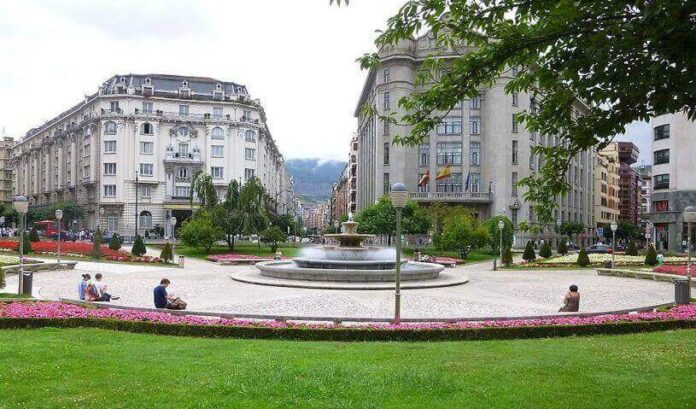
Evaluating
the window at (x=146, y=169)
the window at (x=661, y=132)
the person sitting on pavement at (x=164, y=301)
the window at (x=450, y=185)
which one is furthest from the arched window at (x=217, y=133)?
the person sitting on pavement at (x=164, y=301)

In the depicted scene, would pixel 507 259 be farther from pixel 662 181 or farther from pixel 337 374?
pixel 337 374

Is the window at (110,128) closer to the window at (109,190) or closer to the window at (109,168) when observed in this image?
the window at (109,168)

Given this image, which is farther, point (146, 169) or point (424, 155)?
point (146, 169)

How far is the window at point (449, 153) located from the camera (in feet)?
235

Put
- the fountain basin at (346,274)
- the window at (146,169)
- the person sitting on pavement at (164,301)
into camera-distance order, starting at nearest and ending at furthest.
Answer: the person sitting on pavement at (164,301)
the fountain basin at (346,274)
the window at (146,169)

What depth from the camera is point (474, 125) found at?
234 feet

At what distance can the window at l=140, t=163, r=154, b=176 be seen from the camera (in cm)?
7862

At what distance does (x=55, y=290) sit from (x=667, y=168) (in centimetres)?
5923


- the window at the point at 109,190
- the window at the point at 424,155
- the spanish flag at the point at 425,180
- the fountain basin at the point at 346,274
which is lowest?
the fountain basin at the point at 346,274

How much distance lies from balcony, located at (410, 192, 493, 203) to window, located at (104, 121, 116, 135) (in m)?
41.1

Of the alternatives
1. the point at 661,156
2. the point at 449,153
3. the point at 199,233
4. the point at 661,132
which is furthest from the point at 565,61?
the point at 449,153

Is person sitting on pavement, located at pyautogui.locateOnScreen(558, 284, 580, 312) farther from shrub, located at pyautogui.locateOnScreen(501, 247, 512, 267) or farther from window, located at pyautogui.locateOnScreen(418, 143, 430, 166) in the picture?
window, located at pyautogui.locateOnScreen(418, 143, 430, 166)

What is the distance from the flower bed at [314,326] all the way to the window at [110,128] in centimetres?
6927

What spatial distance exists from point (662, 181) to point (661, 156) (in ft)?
8.72
